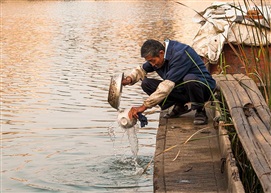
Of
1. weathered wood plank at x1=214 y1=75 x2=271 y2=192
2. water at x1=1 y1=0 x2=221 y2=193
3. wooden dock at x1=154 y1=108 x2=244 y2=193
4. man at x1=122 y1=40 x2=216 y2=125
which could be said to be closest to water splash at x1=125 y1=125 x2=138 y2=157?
water at x1=1 y1=0 x2=221 y2=193

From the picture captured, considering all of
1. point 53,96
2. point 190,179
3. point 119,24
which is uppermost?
point 190,179

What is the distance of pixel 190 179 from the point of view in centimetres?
584

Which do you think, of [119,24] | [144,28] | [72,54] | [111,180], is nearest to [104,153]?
[111,180]

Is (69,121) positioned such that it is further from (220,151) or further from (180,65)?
(220,151)

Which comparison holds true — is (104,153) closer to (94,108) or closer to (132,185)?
(132,185)

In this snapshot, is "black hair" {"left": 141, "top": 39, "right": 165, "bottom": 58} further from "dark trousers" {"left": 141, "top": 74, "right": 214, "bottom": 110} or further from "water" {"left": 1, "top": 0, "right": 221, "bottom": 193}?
"water" {"left": 1, "top": 0, "right": 221, "bottom": 193}

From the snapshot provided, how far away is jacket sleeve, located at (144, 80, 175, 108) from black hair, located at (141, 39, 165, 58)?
297mm

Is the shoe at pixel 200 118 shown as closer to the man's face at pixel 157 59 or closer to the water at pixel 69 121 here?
the water at pixel 69 121

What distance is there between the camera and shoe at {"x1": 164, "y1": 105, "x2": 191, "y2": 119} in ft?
26.7

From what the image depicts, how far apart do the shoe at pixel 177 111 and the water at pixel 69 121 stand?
379mm

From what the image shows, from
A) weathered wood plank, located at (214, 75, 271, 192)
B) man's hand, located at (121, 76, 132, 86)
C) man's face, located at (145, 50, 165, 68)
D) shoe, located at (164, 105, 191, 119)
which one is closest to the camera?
weathered wood plank, located at (214, 75, 271, 192)

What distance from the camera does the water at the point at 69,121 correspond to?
7.85m

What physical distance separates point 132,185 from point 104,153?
160 cm

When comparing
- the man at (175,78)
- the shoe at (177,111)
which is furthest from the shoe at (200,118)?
the shoe at (177,111)
